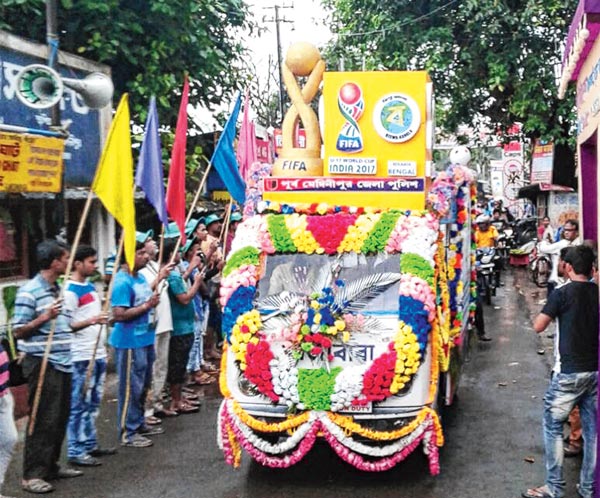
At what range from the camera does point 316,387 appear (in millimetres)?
5566

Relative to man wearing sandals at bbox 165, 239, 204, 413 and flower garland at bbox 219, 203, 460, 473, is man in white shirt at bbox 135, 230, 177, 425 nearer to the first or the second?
man wearing sandals at bbox 165, 239, 204, 413

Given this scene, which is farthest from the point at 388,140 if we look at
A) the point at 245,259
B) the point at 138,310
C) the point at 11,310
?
the point at 11,310

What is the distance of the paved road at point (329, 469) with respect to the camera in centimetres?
575

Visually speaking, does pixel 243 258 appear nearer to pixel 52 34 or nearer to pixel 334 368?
pixel 334 368

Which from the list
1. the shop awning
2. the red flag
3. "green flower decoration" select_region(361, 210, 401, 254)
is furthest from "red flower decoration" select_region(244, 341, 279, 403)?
the shop awning

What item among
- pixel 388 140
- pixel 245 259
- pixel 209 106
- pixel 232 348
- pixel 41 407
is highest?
pixel 209 106

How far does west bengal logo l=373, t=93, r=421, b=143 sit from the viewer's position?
21.8 feet

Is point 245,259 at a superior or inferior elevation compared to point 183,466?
superior

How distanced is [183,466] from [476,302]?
659cm

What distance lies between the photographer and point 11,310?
905 centimetres

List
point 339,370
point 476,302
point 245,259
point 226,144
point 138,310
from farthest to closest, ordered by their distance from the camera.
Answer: point 476,302, point 226,144, point 138,310, point 245,259, point 339,370

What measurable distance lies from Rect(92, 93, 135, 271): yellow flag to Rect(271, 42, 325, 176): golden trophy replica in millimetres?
1406

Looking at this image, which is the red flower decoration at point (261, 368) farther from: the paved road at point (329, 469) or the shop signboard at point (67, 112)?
the shop signboard at point (67, 112)

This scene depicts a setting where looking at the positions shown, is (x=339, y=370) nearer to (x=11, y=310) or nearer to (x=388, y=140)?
(x=388, y=140)
